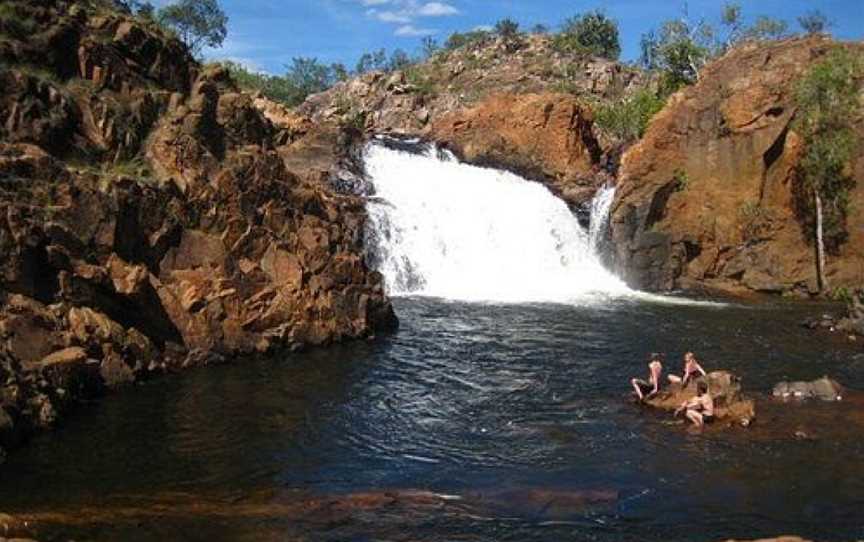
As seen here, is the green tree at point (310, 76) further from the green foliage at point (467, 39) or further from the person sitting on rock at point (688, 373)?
the person sitting on rock at point (688, 373)

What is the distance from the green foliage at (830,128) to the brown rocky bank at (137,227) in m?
22.4

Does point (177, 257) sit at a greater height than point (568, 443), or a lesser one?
greater

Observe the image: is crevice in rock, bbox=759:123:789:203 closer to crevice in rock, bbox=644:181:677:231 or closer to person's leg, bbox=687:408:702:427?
crevice in rock, bbox=644:181:677:231

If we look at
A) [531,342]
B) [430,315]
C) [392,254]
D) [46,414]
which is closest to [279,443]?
[46,414]

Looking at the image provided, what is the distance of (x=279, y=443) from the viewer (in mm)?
18562

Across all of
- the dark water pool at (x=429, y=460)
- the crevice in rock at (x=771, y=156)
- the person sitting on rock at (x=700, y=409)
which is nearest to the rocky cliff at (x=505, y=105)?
the crevice in rock at (x=771, y=156)

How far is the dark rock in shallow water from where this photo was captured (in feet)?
72.6

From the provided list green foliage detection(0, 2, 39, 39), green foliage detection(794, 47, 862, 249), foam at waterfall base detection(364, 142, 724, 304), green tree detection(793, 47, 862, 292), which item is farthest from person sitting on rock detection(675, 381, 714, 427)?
green foliage detection(794, 47, 862, 249)

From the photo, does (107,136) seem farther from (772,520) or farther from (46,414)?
(772,520)

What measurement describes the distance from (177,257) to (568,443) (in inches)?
517

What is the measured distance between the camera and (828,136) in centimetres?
4000

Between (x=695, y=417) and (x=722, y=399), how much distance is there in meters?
0.91

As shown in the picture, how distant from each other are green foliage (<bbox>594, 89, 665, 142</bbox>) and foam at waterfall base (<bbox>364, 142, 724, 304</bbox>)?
11.3m

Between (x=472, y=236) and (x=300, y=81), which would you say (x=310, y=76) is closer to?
(x=300, y=81)
